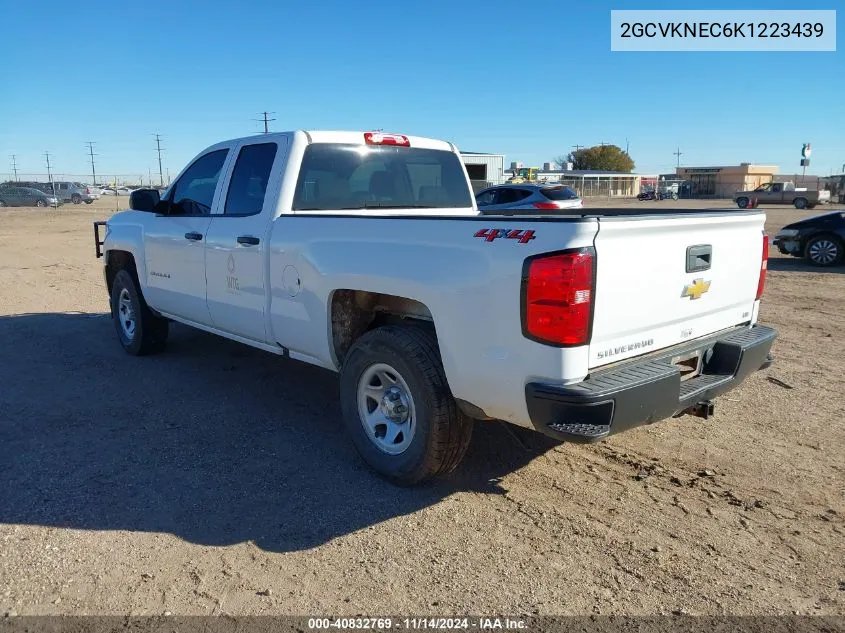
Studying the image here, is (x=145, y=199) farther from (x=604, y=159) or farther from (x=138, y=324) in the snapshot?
(x=604, y=159)

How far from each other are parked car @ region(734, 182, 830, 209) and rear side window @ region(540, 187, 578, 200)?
84.0 feet

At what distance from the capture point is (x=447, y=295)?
3391mm

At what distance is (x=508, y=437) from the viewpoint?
4676 millimetres

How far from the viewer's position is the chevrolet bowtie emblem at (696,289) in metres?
3.54

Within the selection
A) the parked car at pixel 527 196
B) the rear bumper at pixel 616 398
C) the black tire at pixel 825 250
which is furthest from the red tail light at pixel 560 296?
the parked car at pixel 527 196

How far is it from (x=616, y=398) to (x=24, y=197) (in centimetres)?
5226

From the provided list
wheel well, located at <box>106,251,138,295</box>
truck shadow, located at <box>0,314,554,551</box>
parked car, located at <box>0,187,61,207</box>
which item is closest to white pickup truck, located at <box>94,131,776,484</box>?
truck shadow, located at <box>0,314,554,551</box>

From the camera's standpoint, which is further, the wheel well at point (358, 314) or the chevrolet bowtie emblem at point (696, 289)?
the wheel well at point (358, 314)

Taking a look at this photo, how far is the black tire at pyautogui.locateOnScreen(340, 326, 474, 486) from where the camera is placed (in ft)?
11.8

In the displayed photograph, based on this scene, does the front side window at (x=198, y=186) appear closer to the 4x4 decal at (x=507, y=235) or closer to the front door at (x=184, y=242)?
the front door at (x=184, y=242)

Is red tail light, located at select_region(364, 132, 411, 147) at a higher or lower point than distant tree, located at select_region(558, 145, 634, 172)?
lower

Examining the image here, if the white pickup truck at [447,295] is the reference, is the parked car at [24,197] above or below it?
above

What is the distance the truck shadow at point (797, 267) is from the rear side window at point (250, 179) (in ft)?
37.9

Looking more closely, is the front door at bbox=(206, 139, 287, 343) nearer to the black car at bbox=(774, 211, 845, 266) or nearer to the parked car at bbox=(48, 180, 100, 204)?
the black car at bbox=(774, 211, 845, 266)
